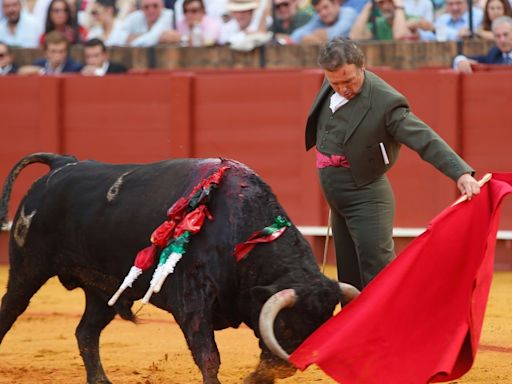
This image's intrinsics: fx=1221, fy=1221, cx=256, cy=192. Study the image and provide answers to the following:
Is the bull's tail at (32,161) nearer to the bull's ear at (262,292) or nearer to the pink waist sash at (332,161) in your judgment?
the pink waist sash at (332,161)

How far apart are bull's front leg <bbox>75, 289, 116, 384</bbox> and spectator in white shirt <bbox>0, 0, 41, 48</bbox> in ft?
21.2

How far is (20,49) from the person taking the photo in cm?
1133

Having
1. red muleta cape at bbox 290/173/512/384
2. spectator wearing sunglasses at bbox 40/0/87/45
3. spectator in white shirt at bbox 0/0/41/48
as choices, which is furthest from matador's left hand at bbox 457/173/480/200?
spectator in white shirt at bbox 0/0/41/48

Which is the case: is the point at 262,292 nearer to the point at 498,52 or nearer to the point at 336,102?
the point at 336,102

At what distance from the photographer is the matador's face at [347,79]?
4414mm

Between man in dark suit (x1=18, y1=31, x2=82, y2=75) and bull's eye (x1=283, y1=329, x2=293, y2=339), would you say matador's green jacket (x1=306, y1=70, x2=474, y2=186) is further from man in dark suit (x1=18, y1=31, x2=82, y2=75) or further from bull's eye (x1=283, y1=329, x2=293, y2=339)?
man in dark suit (x1=18, y1=31, x2=82, y2=75)

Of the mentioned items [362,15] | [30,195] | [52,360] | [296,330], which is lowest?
[52,360]

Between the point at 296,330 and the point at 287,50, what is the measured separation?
6.15 metres

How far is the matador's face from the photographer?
4.41 meters

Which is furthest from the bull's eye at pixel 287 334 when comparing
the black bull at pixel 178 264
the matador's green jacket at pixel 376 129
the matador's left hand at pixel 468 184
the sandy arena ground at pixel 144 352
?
the sandy arena ground at pixel 144 352

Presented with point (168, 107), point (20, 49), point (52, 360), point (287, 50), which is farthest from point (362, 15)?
point (52, 360)

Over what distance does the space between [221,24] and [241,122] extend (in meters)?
1.25

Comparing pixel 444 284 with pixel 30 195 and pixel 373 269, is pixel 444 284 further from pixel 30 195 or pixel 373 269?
pixel 30 195

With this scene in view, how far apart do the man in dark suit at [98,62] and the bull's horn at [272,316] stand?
614 centimetres
